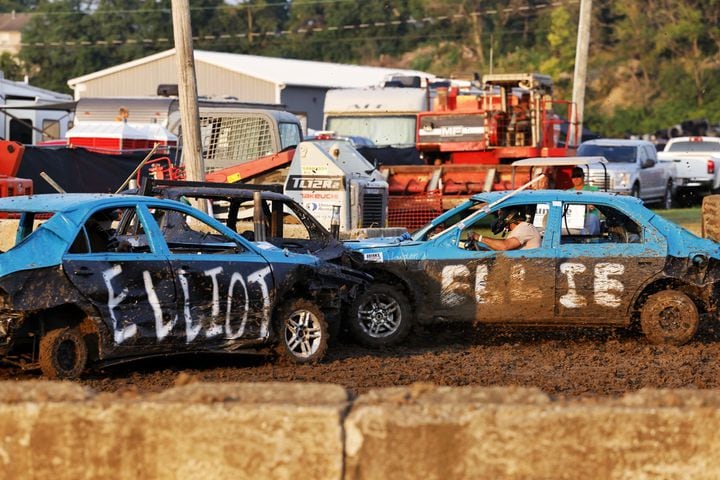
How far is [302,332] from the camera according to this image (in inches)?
430

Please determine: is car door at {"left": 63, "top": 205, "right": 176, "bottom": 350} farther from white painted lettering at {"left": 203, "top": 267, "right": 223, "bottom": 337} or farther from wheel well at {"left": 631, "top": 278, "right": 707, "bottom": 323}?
wheel well at {"left": 631, "top": 278, "right": 707, "bottom": 323}

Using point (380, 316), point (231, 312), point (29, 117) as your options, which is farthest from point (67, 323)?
point (29, 117)

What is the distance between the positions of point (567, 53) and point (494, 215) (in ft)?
186

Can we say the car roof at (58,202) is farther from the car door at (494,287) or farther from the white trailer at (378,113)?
the white trailer at (378,113)

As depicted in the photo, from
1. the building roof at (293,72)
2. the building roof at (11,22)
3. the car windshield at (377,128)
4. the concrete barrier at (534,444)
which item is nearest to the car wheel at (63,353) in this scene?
the concrete barrier at (534,444)

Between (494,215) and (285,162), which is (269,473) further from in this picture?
(285,162)

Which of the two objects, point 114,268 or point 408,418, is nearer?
point 408,418

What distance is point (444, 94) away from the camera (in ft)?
89.0

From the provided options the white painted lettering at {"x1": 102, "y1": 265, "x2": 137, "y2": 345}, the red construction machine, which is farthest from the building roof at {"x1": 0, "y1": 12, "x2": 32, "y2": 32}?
the white painted lettering at {"x1": 102, "y1": 265, "x2": 137, "y2": 345}

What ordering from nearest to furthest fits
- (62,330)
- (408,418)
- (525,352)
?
(408,418), (62,330), (525,352)

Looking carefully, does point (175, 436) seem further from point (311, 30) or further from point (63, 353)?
point (311, 30)

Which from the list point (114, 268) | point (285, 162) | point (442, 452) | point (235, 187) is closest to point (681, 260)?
point (235, 187)

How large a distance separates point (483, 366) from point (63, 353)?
3.69 metres

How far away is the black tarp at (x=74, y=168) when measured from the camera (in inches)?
890
